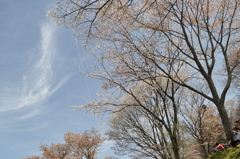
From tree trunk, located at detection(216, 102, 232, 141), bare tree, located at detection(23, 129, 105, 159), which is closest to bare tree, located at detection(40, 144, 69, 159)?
bare tree, located at detection(23, 129, 105, 159)

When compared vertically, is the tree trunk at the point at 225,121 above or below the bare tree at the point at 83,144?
below

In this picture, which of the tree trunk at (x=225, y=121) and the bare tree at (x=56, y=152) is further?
the bare tree at (x=56, y=152)

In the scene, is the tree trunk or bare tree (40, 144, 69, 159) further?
bare tree (40, 144, 69, 159)

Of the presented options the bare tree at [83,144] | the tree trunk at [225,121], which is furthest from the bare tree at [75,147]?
the tree trunk at [225,121]

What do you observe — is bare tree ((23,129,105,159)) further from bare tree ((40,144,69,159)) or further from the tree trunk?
the tree trunk

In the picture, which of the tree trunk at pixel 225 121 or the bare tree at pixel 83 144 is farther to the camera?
the bare tree at pixel 83 144

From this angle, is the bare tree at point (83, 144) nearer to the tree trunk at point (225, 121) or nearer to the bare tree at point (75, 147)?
the bare tree at point (75, 147)

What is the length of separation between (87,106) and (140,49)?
3.33m

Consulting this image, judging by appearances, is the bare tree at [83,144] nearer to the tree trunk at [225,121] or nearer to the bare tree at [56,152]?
the bare tree at [56,152]

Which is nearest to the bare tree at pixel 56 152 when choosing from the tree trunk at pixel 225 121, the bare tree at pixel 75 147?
the bare tree at pixel 75 147

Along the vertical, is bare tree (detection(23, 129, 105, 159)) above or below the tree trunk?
above

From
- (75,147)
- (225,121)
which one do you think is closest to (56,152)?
(75,147)

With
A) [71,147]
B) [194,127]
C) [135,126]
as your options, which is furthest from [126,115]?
[71,147]

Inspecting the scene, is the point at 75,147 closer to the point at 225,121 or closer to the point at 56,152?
the point at 56,152
